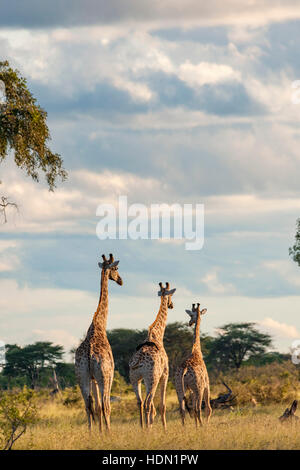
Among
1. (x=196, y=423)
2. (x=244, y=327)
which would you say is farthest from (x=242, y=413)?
(x=244, y=327)

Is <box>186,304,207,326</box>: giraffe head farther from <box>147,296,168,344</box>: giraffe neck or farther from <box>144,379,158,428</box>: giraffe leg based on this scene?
<box>144,379,158,428</box>: giraffe leg

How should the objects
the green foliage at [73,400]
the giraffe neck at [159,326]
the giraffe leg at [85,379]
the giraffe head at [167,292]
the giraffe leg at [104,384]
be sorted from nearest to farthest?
the giraffe leg at [104,384] < the giraffe leg at [85,379] < the giraffe neck at [159,326] < the giraffe head at [167,292] < the green foliage at [73,400]

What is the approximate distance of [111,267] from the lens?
19.4 meters

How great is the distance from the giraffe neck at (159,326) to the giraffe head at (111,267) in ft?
5.01

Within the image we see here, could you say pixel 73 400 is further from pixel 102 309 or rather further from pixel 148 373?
pixel 148 373

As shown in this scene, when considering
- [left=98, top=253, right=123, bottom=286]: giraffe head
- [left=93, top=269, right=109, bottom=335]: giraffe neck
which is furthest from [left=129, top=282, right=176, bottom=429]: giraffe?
[left=98, top=253, right=123, bottom=286]: giraffe head

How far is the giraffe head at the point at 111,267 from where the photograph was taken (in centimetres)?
1933

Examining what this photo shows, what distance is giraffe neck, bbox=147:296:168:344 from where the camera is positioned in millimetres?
19875

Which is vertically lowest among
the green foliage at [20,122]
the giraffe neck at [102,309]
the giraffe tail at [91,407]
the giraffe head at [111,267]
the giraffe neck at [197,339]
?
the giraffe tail at [91,407]

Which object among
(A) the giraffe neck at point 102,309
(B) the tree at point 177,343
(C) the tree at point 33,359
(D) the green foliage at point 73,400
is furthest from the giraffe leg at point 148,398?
(C) the tree at point 33,359

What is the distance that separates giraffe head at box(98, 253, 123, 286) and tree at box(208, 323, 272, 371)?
36.1m

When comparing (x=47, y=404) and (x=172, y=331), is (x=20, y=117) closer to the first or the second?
(x=47, y=404)

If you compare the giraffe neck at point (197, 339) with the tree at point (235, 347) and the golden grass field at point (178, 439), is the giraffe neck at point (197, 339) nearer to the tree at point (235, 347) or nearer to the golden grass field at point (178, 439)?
the golden grass field at point (178, 439)

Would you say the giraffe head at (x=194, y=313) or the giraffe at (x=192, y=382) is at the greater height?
the giraffe head at (x=194, y=313)
